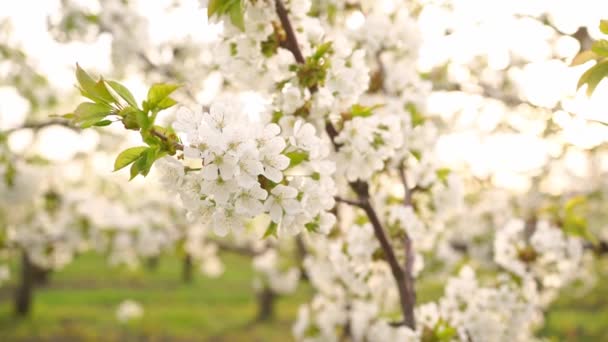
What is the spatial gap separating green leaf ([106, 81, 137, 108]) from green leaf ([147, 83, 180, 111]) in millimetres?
42

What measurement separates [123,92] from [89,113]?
10 centimetres

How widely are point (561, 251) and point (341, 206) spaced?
1726mm

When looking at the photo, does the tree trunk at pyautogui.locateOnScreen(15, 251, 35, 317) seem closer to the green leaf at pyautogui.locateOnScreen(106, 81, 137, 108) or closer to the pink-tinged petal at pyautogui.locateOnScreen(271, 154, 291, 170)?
the green leaf at pyautogui.locateOnScreen(106, 81, 137, 108)

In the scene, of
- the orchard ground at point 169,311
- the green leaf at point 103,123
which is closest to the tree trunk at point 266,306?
the orchard ground at point 169,311

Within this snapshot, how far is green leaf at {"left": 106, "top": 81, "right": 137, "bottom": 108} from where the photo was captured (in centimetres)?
140

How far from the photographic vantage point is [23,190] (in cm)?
469

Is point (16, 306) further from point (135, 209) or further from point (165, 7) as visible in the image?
point (165, 7)

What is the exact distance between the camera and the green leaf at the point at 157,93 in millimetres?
1462

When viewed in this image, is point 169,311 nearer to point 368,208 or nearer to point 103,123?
point 368,208

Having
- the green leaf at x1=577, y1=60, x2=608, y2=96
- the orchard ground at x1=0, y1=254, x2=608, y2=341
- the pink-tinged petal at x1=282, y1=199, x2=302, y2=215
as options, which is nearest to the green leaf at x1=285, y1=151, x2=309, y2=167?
the pink-tinged petal at x1=282, y1=199, x2=302, y2=215

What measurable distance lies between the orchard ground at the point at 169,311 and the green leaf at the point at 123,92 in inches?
264

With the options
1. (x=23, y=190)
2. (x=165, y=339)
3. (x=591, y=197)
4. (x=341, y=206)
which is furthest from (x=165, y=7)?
(x=165, y=339)

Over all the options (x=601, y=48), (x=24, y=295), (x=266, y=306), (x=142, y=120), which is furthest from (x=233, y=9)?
(x=24, y=295)

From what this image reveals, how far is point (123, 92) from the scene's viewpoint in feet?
4.70
